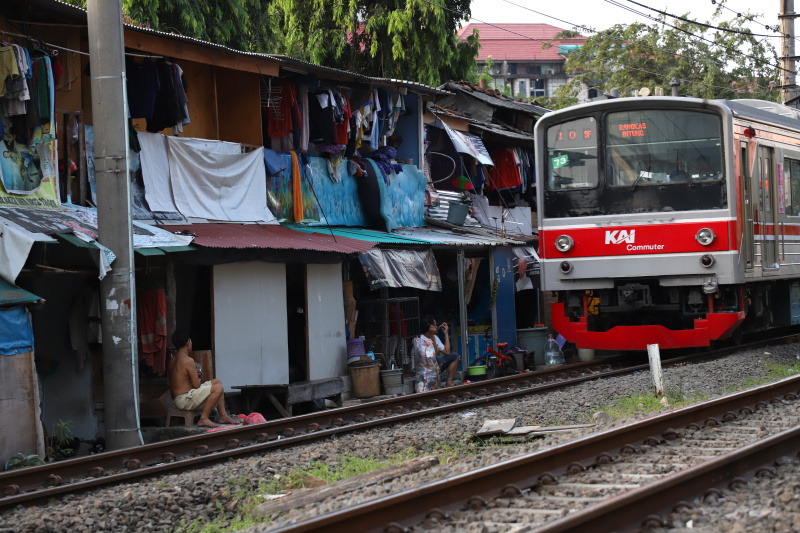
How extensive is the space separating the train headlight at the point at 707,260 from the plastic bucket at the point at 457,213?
7.26 meters

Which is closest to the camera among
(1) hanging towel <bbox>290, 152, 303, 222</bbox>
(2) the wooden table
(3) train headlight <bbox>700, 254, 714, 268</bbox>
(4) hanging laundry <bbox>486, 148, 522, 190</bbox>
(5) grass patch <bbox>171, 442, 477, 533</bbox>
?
(5) grass patch <bbox>171, 442, 477, 533</bbox>

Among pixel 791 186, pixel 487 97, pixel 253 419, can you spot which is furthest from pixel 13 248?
pixel 487 97

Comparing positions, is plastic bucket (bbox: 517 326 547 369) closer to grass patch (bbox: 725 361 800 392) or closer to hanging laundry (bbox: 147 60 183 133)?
grass patch (bbox: 725 361 800 392)

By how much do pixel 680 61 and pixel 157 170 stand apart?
28.1 m

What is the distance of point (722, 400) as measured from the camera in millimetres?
8266

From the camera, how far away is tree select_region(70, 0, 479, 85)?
2444cm

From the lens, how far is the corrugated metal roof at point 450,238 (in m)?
15.6

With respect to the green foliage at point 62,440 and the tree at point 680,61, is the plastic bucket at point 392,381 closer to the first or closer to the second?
the green foliage at point 62,440

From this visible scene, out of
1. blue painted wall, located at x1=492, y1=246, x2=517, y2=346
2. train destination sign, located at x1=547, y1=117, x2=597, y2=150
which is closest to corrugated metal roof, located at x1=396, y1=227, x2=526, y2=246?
blue painted wall, located at x1=492, y1=246, x2=517, y2=346

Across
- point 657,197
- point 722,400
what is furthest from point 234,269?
point 722,400

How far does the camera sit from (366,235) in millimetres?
14984

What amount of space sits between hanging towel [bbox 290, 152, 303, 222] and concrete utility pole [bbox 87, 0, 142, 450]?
5273mm

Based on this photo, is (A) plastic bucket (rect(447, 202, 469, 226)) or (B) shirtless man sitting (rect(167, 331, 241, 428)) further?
(A) plastic bucket (rect(447, 202, 469, 226))

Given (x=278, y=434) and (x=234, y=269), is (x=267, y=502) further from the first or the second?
(x=234, y=269)
